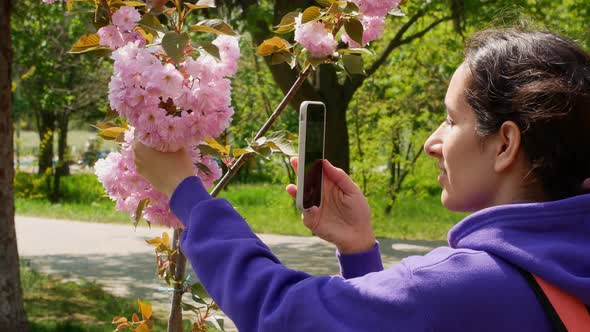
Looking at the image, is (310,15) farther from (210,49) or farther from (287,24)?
(210,49)

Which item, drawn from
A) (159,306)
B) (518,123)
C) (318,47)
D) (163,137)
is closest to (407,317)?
(518,123)

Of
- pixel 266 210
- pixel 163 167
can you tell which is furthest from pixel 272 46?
pixel 266 210

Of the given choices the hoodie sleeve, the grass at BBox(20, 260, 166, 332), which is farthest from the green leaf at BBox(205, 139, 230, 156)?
the grass at BBox(20, 260, 166, 332)

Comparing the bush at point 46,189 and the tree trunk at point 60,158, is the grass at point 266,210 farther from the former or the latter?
the tree trunk at point 60,158

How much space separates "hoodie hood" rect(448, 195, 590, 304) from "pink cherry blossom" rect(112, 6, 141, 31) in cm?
99

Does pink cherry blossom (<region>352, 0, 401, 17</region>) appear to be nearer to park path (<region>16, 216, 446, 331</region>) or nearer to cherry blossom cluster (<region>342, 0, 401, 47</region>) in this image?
cherry blossom cluster (<region>342, 0, 401, 47</region>)

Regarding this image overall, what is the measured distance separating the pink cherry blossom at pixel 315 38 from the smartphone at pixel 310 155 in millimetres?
640

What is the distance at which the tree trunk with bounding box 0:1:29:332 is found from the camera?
4676 millimetres

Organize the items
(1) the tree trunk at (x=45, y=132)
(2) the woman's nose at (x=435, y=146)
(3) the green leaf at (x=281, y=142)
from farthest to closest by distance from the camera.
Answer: (1) the tree trunk at (x=45, y=132) < (3) the green leaf at (x=281, y=142) < (2) the woman's nose at (x=435, y=146)

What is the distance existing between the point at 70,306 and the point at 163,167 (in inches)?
223

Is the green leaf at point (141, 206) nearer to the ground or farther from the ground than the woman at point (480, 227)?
nearer to the ground

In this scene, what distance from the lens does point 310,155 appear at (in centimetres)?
139

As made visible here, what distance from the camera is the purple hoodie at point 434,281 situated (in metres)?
1.00

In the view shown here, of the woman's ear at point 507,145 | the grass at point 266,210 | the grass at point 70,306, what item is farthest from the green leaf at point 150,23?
the grass at point 266,210
